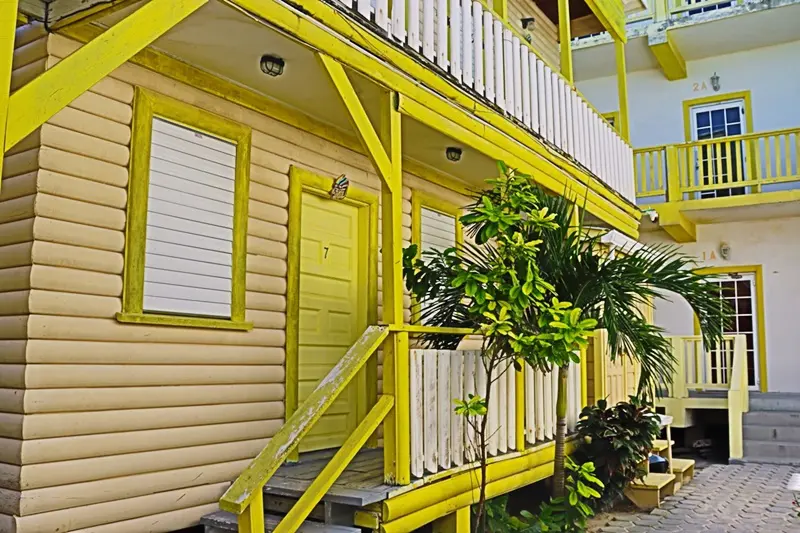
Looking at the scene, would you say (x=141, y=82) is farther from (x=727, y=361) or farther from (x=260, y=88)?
(x=727, y=361)

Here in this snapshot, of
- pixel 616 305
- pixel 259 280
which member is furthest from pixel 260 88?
pixel 616 305

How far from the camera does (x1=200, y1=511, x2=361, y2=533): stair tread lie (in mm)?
4137

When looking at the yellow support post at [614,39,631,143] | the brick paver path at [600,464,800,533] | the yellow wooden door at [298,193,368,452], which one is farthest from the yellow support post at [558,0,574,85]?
the brick paver path at [600,464,800,533]

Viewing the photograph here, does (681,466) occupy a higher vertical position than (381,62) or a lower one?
lower

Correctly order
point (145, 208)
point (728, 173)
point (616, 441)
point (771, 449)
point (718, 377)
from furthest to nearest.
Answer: point (728, 173) < point (718, 377) < point (771, 449) < point (616, 441) < point (145, 208)

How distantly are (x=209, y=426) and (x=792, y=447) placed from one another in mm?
9477

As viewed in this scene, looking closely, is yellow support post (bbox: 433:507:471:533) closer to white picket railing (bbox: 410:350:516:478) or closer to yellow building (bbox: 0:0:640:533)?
yellow building (bbox: 0:0:640:533)

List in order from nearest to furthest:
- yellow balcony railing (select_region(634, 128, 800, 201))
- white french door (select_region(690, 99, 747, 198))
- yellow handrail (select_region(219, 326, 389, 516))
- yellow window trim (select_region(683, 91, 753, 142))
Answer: yellow handrail (select_region(219, 326, 389, 516))
yellow balcony railing (select_region(634, 128, 800, 201))
white french door (select_region(690, 99, 747, 198))
yellow window trim (select_region(683, 91, 753, 142))

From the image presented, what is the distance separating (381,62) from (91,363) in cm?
250

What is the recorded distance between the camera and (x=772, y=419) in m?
11.4

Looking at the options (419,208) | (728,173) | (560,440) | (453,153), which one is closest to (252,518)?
(560,440)

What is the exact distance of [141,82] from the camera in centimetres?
438

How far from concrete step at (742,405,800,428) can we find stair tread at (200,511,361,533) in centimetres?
937

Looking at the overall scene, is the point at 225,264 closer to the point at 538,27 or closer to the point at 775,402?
the point at 538,27
